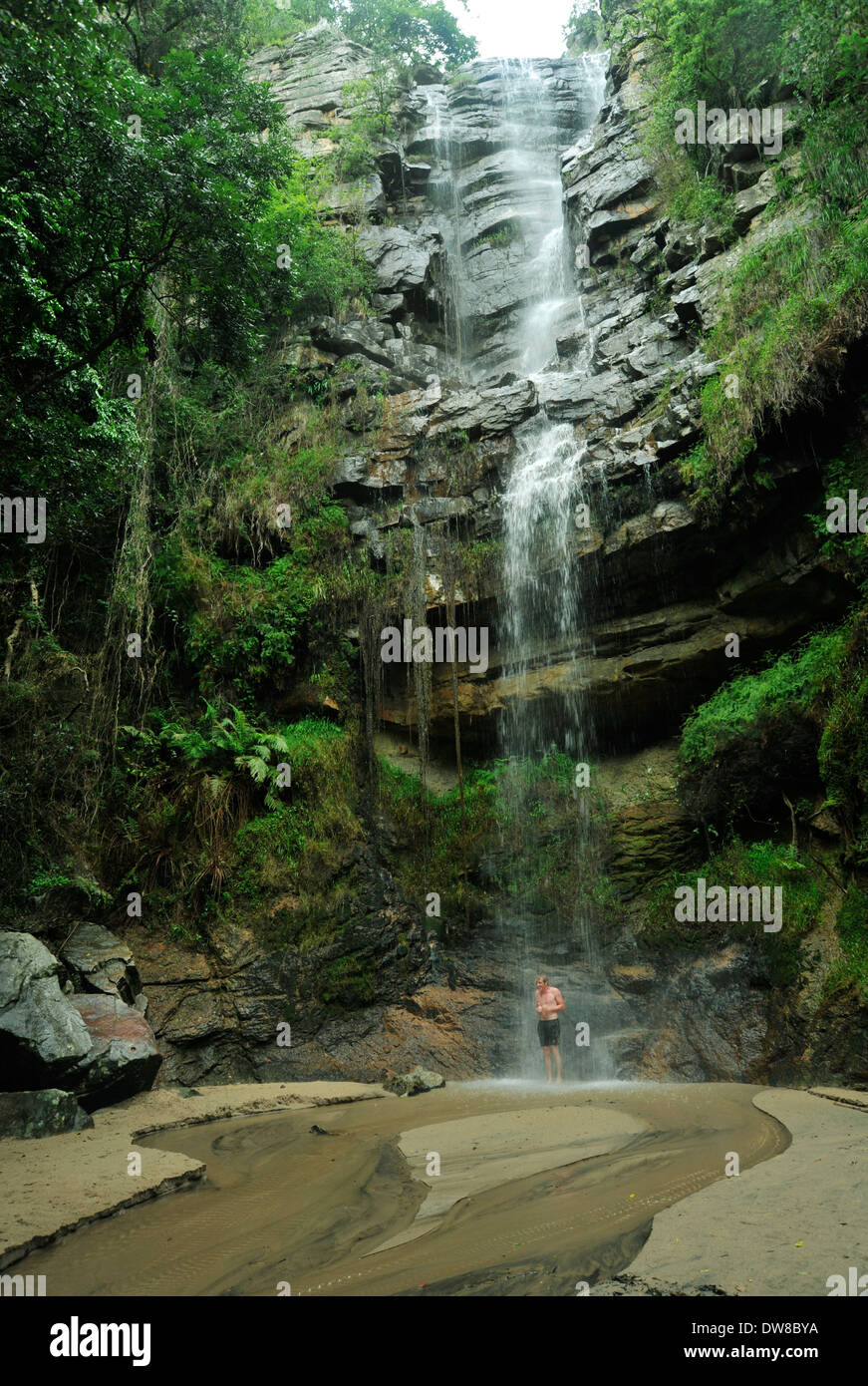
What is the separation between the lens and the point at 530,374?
1986 centimetres

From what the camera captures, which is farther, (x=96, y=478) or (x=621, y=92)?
(x=621, y=92)

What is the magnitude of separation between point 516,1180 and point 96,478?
31.3 feet

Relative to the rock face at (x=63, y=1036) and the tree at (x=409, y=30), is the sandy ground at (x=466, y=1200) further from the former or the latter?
the tree at (x=409, y=30)

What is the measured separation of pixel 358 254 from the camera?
21.8m

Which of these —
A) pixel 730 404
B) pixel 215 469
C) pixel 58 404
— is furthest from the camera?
pixel 215 469

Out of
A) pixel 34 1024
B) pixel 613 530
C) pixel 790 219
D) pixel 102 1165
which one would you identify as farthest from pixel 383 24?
pixel 102 1165

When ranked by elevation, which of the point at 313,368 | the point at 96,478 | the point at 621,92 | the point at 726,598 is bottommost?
the point at 726,598

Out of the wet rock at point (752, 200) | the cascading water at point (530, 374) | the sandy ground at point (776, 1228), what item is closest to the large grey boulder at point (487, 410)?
the cascading water at point (530, 374)

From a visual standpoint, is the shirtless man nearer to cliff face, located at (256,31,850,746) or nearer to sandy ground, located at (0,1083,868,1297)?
sandy ground, located at (0,1083,868,1297)

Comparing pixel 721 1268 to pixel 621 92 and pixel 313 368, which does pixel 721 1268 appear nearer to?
pixel 313 368

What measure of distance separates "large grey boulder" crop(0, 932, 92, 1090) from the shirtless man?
5.74 meters

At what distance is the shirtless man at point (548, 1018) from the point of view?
1049 cm
